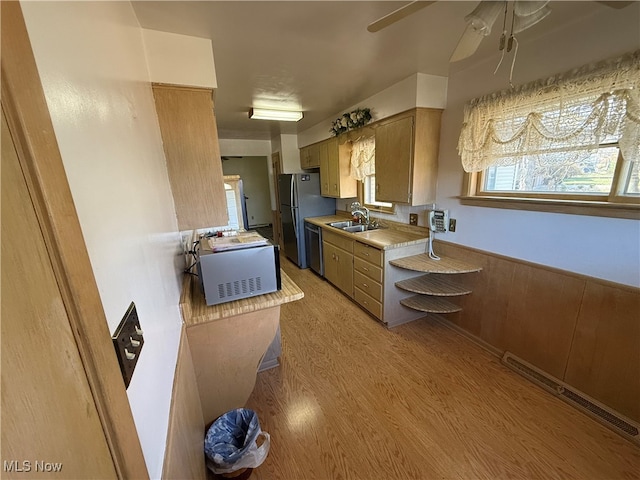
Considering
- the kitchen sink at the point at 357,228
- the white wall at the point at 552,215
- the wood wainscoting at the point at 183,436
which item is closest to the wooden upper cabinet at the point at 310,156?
Result: the kitchen sink at the point at 357,228

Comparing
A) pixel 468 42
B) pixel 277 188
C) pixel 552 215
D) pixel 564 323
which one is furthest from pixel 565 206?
pixel 277 188

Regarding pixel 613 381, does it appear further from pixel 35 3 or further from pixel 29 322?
pixel 35 3

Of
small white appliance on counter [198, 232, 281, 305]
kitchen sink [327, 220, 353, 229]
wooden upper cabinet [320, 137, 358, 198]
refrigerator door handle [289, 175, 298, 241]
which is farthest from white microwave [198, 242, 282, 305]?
refrigerator door handle [289, 175, 298, 241]

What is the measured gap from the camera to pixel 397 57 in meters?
1.92

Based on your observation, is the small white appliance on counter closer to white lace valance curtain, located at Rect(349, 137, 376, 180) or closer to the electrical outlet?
the electrical outlet

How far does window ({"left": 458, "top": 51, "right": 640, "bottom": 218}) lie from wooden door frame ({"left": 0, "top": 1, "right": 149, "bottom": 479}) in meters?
2.22

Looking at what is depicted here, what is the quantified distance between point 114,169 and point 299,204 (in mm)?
3421

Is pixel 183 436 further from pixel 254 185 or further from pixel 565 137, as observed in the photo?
pixel 254 185

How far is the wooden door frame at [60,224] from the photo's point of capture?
31 centimetres

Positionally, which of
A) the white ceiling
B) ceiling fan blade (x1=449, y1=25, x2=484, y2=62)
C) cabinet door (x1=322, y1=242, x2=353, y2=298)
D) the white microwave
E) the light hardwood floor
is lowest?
the light hardwood floor

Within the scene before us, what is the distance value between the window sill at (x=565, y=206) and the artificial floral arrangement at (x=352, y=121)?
4.62 ft

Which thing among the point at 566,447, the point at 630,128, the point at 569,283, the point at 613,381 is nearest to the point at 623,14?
the point at 630,128

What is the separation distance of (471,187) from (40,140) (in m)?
2.58

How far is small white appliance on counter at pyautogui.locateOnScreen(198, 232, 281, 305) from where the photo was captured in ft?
4.56
